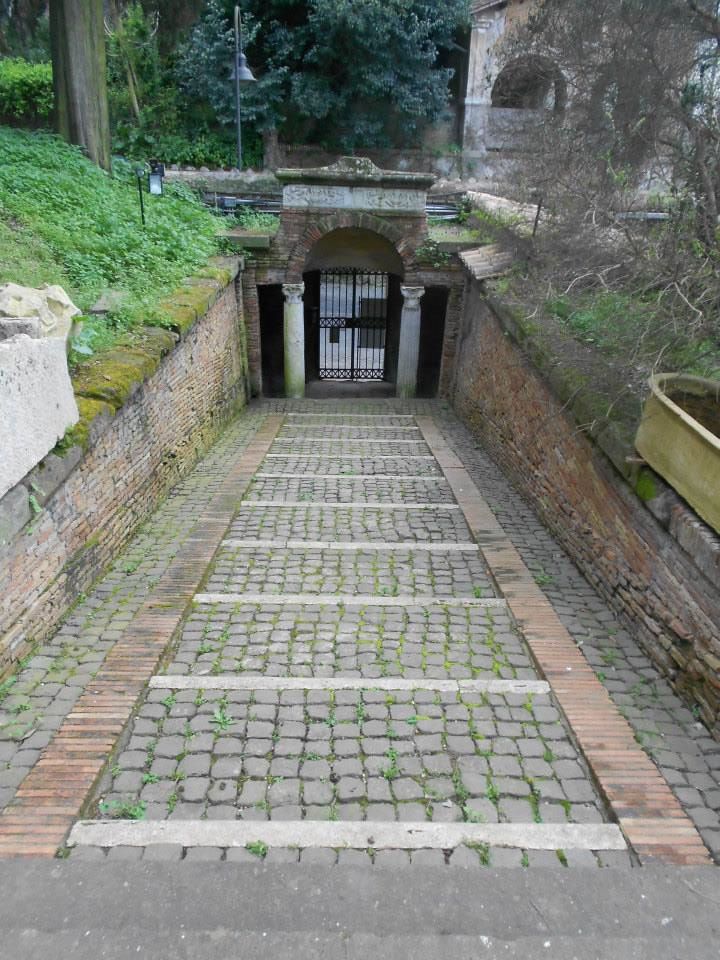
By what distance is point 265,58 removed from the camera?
1764 cm

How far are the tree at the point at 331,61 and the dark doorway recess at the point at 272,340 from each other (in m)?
7.11

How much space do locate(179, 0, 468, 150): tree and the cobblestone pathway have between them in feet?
53.5

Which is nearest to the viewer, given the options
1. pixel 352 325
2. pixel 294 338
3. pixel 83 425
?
pixel 83 425

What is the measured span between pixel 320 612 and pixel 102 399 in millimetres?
2463

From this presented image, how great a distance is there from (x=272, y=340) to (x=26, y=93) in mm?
10238

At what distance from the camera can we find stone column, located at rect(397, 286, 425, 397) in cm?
1274

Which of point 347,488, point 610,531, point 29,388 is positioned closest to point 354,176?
point 347,488

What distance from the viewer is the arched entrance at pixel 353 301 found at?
1345 cm

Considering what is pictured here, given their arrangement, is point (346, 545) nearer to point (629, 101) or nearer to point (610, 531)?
point (610, 531)

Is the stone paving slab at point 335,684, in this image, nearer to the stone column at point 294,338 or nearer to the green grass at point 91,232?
the green grass at point 91,232

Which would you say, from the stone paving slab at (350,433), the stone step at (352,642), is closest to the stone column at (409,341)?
the stone paving slab at (350,433)

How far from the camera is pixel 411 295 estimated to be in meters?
12.7

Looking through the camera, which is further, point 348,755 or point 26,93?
point 26,93

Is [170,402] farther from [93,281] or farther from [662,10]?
[662,10]
